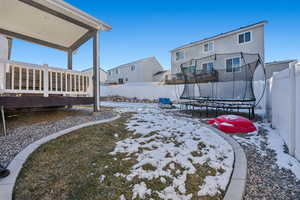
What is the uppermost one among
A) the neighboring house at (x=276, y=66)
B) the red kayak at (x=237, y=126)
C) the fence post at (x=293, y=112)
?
the neighboring house at (x=276, y=66)

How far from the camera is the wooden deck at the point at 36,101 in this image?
2.94 metres

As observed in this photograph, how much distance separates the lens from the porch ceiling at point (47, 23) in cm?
347

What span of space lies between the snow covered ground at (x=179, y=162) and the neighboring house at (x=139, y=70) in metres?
18.7

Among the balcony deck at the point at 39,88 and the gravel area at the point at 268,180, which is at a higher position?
the balcony deck at the point at 39,88

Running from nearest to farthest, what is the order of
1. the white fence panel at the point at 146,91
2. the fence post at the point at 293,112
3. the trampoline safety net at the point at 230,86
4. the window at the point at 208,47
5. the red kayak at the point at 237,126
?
the fence post at the point at 293,112 < the red kayak at the point at 237,126 < the trampoline safety net at the point at 230,86 < the white fence panel at the point at 146,91 < the window at the point at 208,47

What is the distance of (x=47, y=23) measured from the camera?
4.21 meters

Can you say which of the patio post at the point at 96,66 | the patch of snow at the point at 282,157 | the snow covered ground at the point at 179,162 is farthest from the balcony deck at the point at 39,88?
the patch of snow at the point at 282,157

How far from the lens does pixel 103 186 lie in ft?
4.76

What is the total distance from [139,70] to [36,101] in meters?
18.2

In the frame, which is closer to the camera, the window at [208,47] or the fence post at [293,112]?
the fence post at [293,112]

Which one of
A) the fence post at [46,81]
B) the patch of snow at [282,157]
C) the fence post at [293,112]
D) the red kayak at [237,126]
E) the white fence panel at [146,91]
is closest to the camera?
the patch of snow at [282,157]

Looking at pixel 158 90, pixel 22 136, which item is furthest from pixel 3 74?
pixel 158 90

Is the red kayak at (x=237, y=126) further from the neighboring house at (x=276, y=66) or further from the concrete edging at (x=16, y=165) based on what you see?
the neighboring house at (x=276, y=66)

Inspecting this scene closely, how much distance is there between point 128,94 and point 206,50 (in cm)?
888
